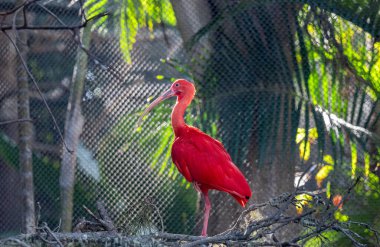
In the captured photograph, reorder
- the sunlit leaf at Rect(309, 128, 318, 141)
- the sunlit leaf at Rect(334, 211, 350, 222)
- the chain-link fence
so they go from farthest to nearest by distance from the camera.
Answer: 1. the sunlit leaf at Rect(309, 128, 318, 141)
2. the chain-link fence
3. the sunlit leaf at Rect(334, 211, 350, 222)

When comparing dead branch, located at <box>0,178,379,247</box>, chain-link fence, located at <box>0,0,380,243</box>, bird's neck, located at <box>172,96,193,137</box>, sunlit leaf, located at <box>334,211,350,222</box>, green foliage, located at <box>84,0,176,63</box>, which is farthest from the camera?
green foliage, located at <box>84,0,176,63</box>

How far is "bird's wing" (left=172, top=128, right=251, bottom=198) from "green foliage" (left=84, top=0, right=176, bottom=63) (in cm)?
169

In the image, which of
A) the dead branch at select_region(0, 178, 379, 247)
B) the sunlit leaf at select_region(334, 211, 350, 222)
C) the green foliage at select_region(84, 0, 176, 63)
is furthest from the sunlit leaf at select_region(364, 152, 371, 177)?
the dead branch at select_region(0, 178, 379, 247)

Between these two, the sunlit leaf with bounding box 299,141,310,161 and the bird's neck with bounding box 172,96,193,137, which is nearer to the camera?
the bird's neck with bounding box 172,96,193,137

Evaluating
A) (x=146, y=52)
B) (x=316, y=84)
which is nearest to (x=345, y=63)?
(x=316, y=84)

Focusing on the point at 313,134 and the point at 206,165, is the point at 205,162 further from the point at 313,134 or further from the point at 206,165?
the point at 313,134

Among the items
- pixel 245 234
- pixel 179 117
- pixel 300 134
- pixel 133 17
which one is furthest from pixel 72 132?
pixel 245 234

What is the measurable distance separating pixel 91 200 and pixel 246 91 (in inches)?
55.4

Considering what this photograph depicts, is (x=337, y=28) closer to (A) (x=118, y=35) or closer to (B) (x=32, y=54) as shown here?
(A) (x=118, y=35)

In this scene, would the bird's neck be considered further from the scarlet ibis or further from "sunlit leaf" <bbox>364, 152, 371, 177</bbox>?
"sunlit leaf" <bbox>364, 152, 371, 177</bbox>

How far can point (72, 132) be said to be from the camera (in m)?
6.88

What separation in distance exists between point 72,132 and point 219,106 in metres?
1.13

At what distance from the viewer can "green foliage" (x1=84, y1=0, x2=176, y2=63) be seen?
7.03m

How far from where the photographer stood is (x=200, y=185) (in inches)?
218
